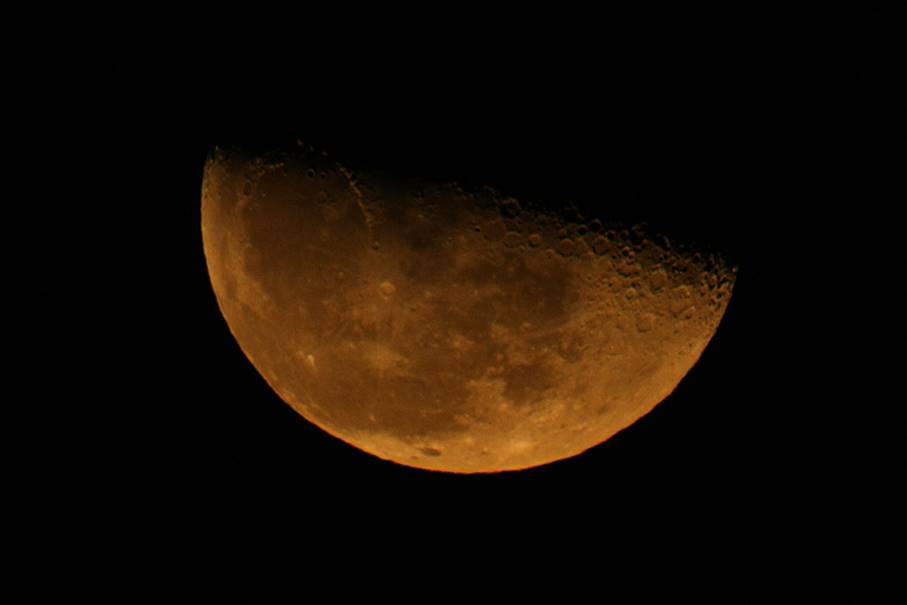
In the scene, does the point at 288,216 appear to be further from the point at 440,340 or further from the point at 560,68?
the point at 560,68

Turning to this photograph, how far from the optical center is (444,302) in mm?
1579

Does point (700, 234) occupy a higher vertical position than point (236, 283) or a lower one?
higher

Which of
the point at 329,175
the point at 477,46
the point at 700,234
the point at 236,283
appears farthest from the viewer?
the point at 236,283

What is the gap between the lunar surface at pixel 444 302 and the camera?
61.1 inches

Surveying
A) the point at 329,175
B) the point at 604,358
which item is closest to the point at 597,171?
the point at 604,358

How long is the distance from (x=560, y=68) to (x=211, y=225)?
1.05 meters

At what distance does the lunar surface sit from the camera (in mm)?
1551

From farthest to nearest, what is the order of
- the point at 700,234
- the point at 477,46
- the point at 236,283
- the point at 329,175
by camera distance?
the point at 236,283 → the point at 700,234 → the point at 329,175 → the point at 477,46

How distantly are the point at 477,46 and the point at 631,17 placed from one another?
0.35 meters

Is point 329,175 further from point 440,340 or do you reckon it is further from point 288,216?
point 440,340

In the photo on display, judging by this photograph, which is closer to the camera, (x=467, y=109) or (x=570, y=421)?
(x=467, y=109)

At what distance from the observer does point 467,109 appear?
1477 millimetres

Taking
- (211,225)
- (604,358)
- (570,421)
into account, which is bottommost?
(570,421)

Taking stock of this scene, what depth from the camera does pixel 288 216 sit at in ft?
5.36
